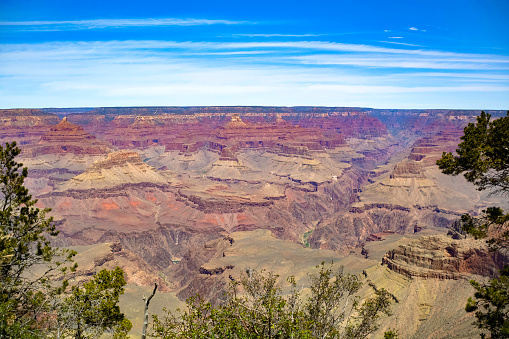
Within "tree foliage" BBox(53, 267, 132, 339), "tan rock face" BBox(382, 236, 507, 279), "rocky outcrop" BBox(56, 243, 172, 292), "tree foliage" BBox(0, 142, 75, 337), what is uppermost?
"tree foliage" BBox(0, 142, 75, 337)

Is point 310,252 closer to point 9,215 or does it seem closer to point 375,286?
point 375,286

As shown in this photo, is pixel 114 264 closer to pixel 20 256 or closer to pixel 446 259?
pixel 446 259

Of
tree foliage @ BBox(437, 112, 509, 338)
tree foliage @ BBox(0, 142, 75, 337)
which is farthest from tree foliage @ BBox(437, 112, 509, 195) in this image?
tree foliage @ BBox(0, 142, 75, 337)

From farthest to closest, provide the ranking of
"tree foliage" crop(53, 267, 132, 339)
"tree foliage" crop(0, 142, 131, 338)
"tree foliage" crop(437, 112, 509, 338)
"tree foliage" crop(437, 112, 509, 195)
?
"tree foliage" crop(53, 267, 132, 339)
"tree foliage" crop(0, 142, 131, 338)
"tree foliage" crop(437, 112, 509, 195)
"tree foliage" crop(437, 112, 509, 338)

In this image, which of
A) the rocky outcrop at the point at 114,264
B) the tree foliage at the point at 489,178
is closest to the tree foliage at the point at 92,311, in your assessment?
the tree foliage at the point at 489,178

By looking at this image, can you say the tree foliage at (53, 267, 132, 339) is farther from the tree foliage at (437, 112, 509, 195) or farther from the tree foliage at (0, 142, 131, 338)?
the tree foliage at (437, 112, 509, 195)

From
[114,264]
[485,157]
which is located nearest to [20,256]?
[485,157]

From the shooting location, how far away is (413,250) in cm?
7381

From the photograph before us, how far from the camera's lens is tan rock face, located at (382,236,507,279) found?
6700 centimetres

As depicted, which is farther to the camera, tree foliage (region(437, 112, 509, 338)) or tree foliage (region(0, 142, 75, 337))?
tree foliage (region(0, 142, 75, 337))

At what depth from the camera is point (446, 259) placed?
69562mm

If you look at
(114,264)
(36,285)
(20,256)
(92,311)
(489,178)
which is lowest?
(114,264)

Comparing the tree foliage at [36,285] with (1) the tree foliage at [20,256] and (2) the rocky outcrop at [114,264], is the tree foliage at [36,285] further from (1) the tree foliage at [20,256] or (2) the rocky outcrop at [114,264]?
(2) the rocky outcrop at [114,264]

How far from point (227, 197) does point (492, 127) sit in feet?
519
